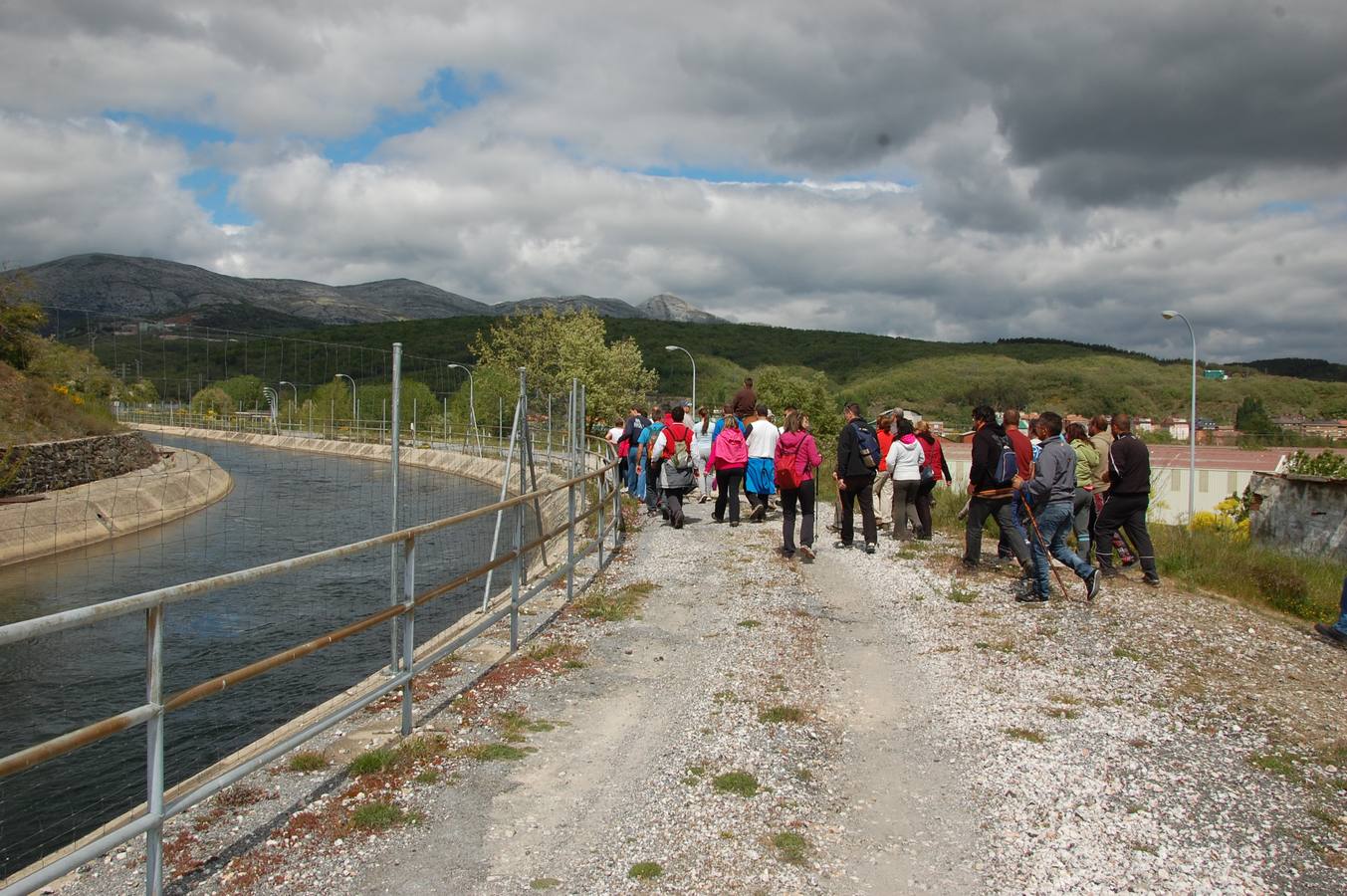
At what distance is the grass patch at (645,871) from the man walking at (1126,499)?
750cm

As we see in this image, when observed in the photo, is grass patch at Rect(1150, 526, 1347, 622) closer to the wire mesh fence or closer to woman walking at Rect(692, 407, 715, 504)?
woman walking at Rect(692, 407, 715, 504)

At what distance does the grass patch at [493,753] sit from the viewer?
5.23m

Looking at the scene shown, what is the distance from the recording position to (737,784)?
15.9ft

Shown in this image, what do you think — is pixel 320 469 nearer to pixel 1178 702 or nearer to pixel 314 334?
pixel 1178 702

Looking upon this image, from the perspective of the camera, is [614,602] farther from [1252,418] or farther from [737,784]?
[1252,418]

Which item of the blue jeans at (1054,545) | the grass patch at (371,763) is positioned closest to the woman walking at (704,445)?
the blue jeans at (1054,545)

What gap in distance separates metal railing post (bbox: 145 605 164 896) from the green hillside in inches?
1689

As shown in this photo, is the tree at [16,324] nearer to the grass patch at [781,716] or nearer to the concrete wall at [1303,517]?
the grass patch at [781,716]

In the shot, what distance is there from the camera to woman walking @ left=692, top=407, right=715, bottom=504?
54.1 ft

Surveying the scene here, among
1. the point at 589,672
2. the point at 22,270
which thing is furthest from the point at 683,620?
the point at 22,270

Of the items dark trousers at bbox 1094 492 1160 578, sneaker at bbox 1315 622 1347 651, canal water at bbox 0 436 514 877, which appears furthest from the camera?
dark trousers at bbox 1094 492 1160 578

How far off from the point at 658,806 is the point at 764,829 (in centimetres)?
58

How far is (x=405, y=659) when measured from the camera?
5762 millimetres

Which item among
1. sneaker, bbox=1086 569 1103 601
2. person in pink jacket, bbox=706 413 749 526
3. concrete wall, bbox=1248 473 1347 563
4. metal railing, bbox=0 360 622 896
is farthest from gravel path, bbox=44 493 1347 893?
concrete wall, bbox=1248 473 1347 563
